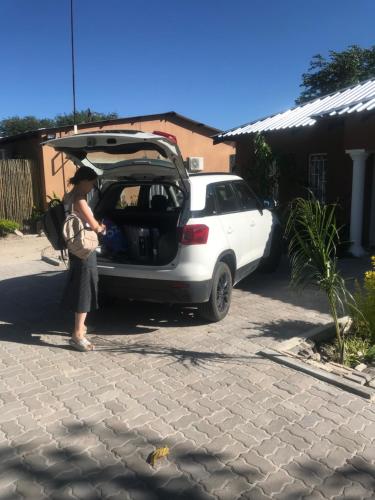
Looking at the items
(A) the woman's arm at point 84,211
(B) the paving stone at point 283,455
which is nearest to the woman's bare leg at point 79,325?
(A) the woman's arm at point 84,211

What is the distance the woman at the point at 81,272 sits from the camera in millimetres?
4469

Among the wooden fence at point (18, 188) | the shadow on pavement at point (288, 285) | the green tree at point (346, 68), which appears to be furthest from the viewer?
the green tree at point (346, 68)

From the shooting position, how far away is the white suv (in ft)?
15.7

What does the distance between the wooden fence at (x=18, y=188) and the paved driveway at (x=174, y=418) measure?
9.54 metres

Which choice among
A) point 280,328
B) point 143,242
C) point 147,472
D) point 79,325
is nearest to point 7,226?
point 143,242

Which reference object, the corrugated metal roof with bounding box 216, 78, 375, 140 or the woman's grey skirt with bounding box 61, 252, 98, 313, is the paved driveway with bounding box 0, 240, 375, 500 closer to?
the woman's grey skirt with bounding box 61, 252, 98, 313

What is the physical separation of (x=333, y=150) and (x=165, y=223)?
6.06m

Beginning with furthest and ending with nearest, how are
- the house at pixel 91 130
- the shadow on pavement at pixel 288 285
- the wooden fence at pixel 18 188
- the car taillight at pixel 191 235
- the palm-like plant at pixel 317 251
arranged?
the house at pixel 91 130
the wooden fence at pixel 18 188
the shadow on pavement at pixel 288 285
the car taillight at pixel 191 235
the palm-like plant at pixel 317 251

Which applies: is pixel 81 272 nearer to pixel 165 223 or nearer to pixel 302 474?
pixel 165 223

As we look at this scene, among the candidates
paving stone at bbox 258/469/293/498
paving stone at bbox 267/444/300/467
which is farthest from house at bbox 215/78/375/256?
paving stone at bbox 258/469/293/498

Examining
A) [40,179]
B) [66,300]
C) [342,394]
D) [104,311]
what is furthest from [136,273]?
[40,179]

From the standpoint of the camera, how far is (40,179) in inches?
572

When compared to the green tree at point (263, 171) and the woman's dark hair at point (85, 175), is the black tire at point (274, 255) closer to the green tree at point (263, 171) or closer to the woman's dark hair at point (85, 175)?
the green tree at point (263, 171)

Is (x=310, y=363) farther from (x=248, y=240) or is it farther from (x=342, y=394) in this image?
(x=248, y=240)
